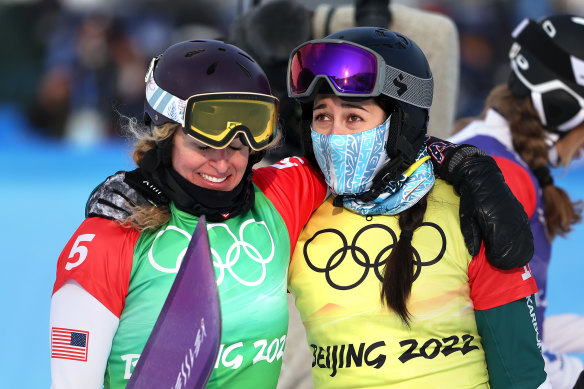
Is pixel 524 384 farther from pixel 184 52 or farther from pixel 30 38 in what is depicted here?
pixel 30 38

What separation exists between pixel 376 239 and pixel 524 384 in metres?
0.63

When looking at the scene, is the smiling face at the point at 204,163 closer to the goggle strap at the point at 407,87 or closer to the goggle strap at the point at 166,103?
the goggle strap at the point at 166,103

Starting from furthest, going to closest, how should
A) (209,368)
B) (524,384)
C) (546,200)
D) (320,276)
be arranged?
1. (546,200)
2. (320,276)
3. (524,384)
4. (209,368)

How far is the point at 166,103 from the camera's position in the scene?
232 cm

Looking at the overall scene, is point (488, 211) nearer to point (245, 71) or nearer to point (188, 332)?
point (245, 71)

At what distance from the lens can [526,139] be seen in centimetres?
336

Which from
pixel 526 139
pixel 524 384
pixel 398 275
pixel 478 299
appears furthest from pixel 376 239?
pixel 526 139

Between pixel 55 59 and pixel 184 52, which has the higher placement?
pixel 184 52

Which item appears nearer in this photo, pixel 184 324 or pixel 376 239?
pixel 184 324

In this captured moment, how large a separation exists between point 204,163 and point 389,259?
65cm

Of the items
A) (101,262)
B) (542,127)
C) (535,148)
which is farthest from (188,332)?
(542,127)

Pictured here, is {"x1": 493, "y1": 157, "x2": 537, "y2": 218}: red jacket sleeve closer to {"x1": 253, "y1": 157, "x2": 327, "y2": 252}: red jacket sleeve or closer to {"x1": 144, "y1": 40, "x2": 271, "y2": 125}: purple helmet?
{"x1": 253, "y1": 157, "x2": 327, "y2": 252}: red jacket sleeve

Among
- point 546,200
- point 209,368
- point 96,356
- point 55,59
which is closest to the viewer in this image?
point 209,368

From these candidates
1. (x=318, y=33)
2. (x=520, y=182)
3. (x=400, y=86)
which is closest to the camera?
(x=400, y=86)
